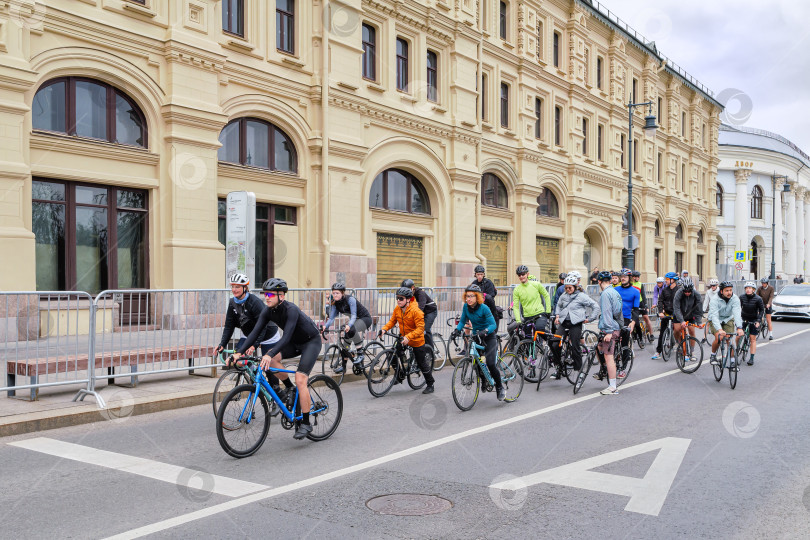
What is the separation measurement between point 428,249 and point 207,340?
14551 millimetres

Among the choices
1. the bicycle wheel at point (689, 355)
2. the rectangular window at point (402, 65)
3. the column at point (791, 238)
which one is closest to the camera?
the bicycle wheel at point (689, 355)

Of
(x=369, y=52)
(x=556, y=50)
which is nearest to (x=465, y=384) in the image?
(x=369, y=52)

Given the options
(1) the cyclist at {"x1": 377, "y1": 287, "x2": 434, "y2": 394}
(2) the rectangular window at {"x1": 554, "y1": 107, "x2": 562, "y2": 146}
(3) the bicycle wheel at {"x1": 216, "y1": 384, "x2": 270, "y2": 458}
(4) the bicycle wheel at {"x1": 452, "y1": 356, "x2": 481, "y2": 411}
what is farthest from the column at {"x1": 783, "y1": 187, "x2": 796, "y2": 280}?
(3) the bicycle wheel at {"x1": 216, "y1": 384, "x2": 270, "y2": 458}

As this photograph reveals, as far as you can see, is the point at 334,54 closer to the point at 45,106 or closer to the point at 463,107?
the point at 463,107

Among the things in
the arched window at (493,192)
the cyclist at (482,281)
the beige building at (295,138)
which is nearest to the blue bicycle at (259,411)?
the cyclist at (482,281)

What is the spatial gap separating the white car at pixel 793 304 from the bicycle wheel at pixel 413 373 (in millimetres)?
19985

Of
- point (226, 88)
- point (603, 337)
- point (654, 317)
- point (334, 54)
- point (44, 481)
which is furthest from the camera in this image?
point (654, 317)

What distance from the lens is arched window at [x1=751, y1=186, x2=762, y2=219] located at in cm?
6756

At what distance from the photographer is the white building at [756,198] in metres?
64.4

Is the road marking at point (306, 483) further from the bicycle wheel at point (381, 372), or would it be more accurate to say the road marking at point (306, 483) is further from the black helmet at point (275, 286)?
the bicycle wheel at point (381, 372)

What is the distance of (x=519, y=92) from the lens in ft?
96.4

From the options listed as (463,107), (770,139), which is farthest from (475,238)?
(770,139)

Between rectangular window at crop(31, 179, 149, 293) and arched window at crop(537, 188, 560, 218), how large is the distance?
62.0 feet

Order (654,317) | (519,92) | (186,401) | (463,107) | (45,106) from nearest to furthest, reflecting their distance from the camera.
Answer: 1. (186,401)
2. (45,106)
3. (654,317)
4. (463,107)
5. (519,92)
